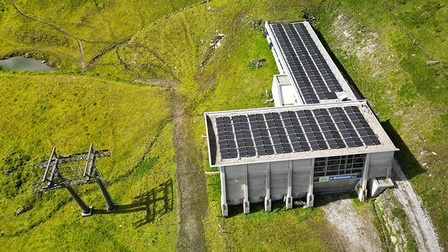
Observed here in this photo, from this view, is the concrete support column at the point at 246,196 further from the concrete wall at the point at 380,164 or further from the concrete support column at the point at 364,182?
the concrete wall at the point at 380,164

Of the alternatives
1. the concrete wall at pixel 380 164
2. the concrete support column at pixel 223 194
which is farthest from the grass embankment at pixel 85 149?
the concrete wall at pixel 380 164

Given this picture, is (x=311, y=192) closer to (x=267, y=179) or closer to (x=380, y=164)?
(x=267, y=179)

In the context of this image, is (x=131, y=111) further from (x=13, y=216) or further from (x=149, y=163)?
(x=13, y=216)

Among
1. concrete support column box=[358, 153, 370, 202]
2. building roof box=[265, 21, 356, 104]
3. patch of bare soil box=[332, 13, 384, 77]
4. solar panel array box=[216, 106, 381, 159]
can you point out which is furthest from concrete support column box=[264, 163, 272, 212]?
patch of bare soil box=[332, 13, 384, 77]

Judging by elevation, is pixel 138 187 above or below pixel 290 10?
below

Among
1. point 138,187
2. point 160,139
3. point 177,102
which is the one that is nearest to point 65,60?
point 177,102

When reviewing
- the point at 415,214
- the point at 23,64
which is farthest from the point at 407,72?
the point at 23,64
